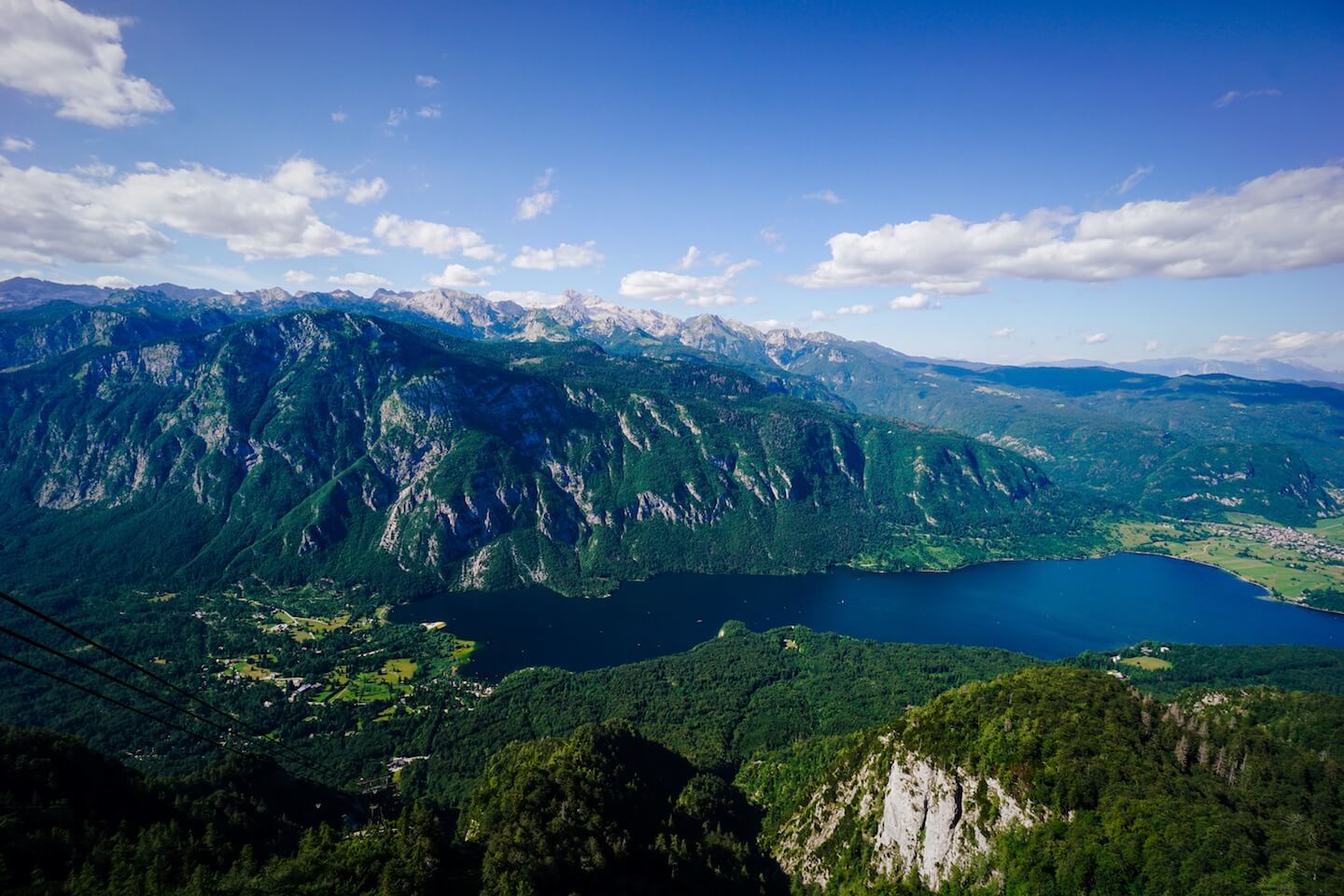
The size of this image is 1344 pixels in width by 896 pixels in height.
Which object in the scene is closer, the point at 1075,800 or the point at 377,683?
the point at 1075,800

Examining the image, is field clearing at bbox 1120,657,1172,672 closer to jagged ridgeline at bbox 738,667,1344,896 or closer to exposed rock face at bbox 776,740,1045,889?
jagged ridgeline at bbox 738,667,1344,896

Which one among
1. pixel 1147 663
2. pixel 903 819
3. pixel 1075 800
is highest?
pixel 1075 800

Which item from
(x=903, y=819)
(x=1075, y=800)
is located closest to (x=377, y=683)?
(x=903, y=819)

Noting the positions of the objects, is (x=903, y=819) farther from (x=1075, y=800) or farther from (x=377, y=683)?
(x=377, y=683)

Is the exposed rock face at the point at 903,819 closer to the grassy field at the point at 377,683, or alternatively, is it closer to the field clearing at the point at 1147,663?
the grassy field at the point at 377,683

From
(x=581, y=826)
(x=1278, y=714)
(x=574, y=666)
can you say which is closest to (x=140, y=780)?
(x=581, y=826)

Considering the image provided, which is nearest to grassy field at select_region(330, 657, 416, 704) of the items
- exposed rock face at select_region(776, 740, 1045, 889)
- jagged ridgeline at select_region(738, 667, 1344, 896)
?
jagged ridgeline at select_region(738, 667, 1344, 896)

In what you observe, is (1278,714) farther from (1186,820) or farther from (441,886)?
(441,886)
